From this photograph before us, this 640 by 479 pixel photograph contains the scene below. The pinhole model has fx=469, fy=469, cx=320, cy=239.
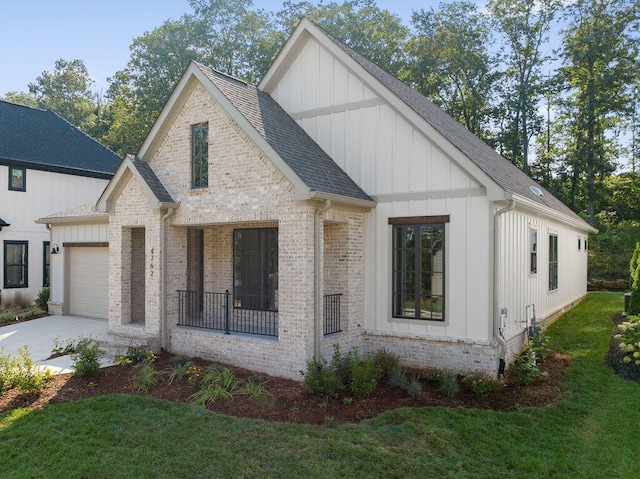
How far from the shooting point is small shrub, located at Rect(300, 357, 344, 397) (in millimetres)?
7746

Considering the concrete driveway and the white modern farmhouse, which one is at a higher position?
the white modern farmhouse

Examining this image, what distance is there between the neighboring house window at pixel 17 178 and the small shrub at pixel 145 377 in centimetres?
1282

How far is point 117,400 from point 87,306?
905 cm

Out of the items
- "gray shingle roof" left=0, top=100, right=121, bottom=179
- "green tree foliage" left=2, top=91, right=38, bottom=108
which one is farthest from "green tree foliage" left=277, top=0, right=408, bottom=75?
"green tree foliage" left=2, top=91, right=38, bottom=108

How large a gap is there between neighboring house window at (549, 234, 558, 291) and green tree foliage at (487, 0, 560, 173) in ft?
60.5

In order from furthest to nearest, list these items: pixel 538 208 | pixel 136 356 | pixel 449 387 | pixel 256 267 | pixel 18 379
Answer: pixel 256 267 → pixel 538 208 → pixel 136 356 → pixel 449 387 → pixel 18 379

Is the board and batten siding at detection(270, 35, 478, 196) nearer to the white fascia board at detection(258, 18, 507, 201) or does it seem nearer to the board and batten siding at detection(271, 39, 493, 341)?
the board and batten siding at detection(271, 39, 493, 341)

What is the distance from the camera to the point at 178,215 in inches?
408

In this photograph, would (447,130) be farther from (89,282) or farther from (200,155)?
(89,282)

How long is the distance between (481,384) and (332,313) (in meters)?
3.16

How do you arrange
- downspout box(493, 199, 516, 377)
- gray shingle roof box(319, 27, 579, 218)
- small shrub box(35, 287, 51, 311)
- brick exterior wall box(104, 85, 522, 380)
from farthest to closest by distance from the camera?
small shrub box(35, 287, 51, 311)
gray shingle roof box(319, 27, 579, 218)
brick exterior wall box(104, 85, 522, 380)
downspout box(493, 199, 516, 377)

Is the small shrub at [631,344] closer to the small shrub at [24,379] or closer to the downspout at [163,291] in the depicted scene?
the downspout at [163,291]

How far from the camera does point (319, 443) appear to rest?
232 inches

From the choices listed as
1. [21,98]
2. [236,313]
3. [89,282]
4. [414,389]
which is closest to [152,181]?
[236,313]
